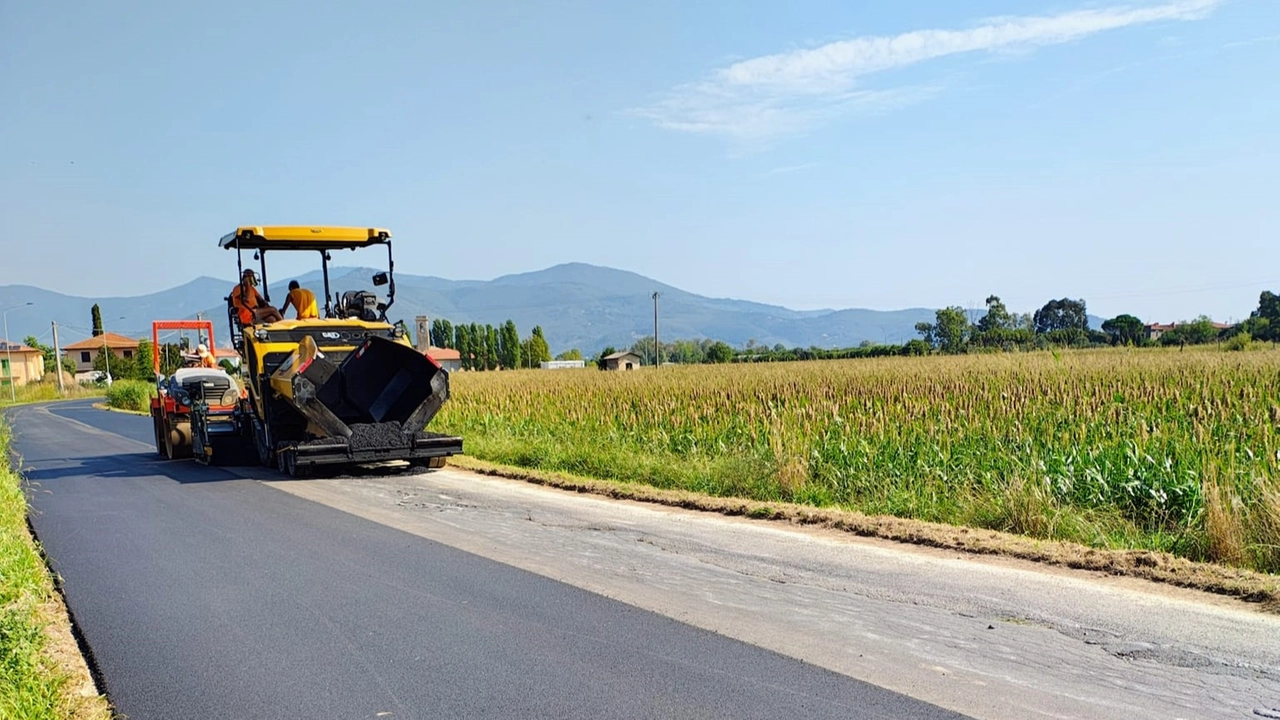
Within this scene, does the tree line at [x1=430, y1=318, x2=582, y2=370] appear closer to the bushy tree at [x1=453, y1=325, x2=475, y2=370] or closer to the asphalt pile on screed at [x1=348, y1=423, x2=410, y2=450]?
the bushy tree at [x1=453, y1=325, x2=475, y2=370]

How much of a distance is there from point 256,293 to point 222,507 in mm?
4837

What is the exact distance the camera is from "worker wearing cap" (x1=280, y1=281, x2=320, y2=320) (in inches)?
621

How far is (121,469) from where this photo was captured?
16.3 meters

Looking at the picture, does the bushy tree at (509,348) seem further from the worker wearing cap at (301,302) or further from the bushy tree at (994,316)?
the worker wearing cap at (301,302)

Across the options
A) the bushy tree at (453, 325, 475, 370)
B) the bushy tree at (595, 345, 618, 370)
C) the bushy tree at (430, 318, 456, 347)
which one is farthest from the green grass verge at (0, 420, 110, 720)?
the bushy tree at (430, 318, 456, 347)

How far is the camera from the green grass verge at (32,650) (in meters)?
4.79

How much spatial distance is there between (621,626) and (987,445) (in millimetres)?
6801

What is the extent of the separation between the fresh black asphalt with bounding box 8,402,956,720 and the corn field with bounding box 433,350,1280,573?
4.30 m

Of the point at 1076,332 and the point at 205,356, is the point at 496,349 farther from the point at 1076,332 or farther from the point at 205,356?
the point at 205,356

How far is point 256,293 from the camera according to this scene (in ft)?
50.4

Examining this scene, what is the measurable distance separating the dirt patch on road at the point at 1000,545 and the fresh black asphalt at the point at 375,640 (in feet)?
10.7

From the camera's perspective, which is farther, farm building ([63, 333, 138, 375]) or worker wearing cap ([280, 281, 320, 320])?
farm building ([63, 333, 138, 375])

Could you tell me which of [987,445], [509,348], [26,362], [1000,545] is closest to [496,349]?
[509,348]

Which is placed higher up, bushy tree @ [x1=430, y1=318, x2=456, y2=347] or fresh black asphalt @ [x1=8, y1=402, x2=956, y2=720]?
bushy tree @ [x1=430, y1=318, x2=456, y2=347]
